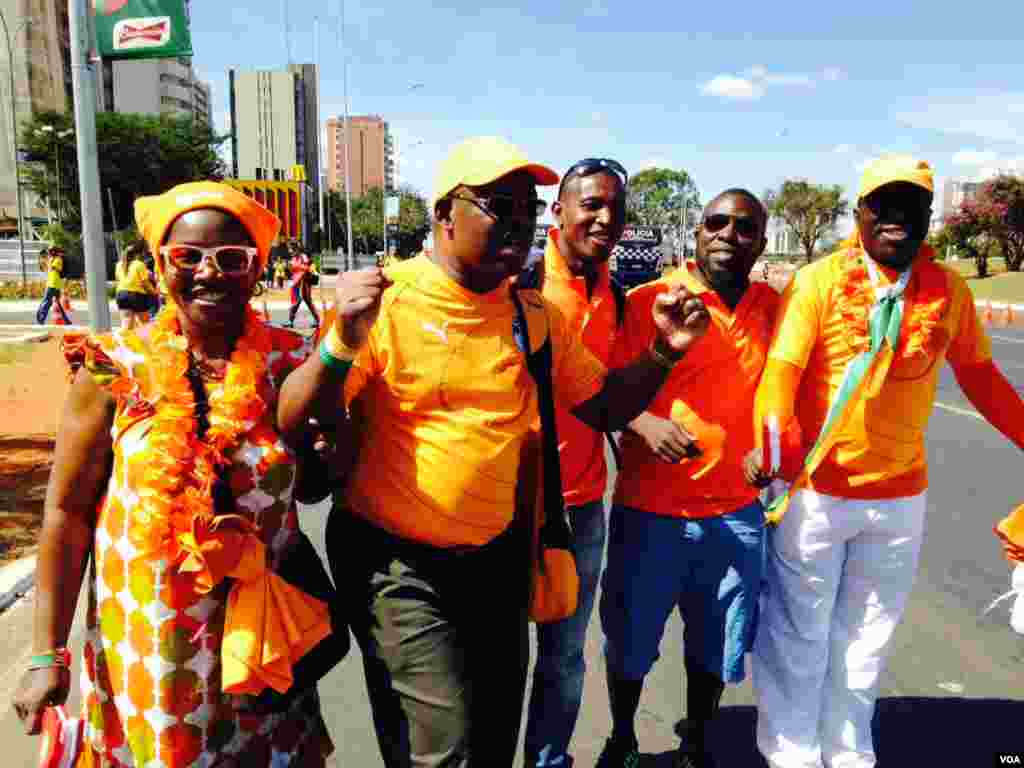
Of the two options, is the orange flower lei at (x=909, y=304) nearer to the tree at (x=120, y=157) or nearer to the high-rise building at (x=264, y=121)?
the tree at (x=120, y=157)

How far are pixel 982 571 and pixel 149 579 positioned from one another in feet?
15.7

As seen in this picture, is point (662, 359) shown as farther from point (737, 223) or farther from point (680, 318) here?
point (737, 223)

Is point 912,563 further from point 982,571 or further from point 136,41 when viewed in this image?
point 136,41

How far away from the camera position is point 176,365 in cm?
198

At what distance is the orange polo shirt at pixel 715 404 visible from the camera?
275 cm

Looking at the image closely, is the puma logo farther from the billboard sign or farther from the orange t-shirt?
the billboard sign

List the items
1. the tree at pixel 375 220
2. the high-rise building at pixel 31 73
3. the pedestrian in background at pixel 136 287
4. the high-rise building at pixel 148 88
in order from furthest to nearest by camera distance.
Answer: the high-rise building at pixel 148 88 < the tree at pixel 375 220 < the high-rise building at pixel 31 73 < the pedestrian in background at pixel 136 287

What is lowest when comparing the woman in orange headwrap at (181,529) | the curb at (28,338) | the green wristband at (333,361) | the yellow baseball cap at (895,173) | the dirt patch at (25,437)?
the curb at (28,338)

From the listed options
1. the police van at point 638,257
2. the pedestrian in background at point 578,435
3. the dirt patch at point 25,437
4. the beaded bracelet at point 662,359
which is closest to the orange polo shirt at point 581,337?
the pedestrian in background at point 578,435

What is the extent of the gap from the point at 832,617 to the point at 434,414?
5.40ft

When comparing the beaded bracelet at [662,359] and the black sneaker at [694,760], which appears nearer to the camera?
the beaded bracelet at [662,359]

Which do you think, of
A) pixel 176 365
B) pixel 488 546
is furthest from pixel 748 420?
pixel 176 365

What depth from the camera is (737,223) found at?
8.91ft

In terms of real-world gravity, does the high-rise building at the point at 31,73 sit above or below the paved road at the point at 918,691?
above
